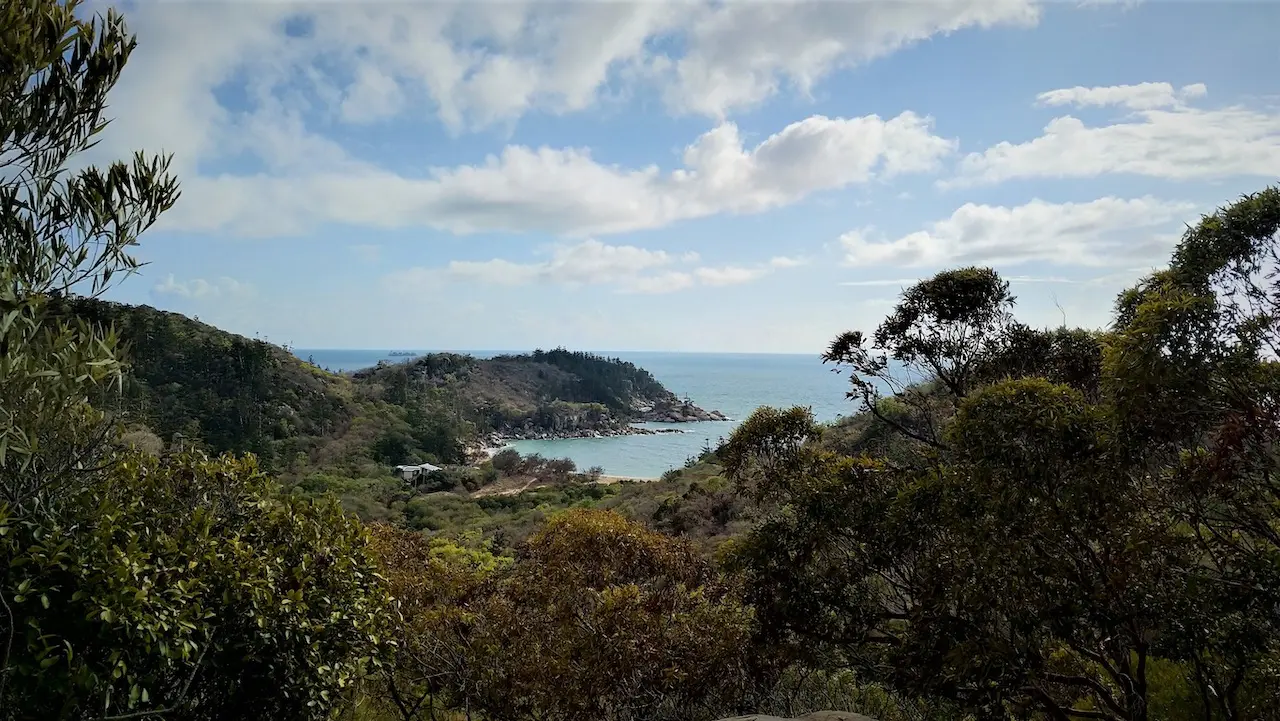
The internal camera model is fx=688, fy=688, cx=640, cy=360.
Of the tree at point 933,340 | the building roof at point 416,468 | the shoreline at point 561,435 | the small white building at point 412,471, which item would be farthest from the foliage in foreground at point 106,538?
the shoreline at point 561,435

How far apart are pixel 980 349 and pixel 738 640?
152 inches

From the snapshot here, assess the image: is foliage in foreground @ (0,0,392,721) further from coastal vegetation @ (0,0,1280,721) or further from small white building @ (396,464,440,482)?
small white building @ (396,464,440,482)

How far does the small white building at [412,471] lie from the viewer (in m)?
50.0

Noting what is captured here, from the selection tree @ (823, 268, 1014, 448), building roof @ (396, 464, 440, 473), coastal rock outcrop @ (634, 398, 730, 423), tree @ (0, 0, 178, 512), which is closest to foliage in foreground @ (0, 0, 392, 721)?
tree @ (0, 0, 178, 512)

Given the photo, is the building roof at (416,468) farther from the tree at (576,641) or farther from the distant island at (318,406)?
the tree at (576,641)

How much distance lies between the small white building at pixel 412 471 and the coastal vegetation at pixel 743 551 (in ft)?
144

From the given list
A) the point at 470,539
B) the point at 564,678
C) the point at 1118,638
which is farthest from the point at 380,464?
the point at 1118,638

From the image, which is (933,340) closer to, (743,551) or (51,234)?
(743,551)

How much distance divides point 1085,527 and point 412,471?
167 feet

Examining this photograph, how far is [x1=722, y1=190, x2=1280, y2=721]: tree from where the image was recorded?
414 centimetres

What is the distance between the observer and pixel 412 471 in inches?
2010

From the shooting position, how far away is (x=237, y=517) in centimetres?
549

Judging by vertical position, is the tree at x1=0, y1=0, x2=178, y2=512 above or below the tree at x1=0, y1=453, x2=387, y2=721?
above

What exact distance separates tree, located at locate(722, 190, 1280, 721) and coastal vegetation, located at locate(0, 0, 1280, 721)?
0.07ft
